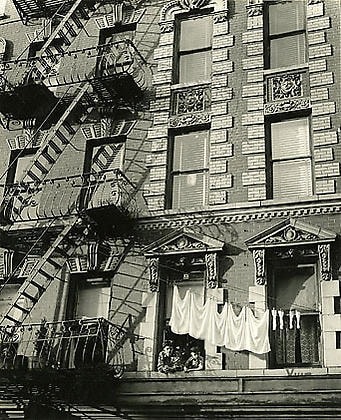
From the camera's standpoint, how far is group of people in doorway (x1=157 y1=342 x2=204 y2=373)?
13556 mm

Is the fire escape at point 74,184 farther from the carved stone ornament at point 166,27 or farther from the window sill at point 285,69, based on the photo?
the window sill at point 285,69

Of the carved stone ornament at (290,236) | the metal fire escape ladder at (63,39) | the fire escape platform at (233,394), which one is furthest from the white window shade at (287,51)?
the fire escape platform at (233,394)

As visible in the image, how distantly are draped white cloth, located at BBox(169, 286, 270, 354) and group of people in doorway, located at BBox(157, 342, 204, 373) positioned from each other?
440mm

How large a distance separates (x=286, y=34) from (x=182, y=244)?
20.7 feet

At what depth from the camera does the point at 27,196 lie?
17.1 metres

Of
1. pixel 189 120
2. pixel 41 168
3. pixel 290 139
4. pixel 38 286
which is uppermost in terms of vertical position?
pixel 189 120

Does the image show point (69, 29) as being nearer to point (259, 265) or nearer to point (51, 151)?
point (51, 151)

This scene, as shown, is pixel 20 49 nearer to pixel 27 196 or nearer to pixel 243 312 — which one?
pixel 27 196

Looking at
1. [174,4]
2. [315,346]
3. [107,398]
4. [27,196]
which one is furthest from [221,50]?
[107,398]

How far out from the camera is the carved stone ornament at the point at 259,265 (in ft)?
45.3

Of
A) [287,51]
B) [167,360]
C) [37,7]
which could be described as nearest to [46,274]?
[167,360]

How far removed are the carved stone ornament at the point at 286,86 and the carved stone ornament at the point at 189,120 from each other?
1.72 meters

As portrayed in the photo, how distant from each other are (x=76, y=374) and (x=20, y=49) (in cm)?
1091

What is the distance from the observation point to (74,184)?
16625 mm
